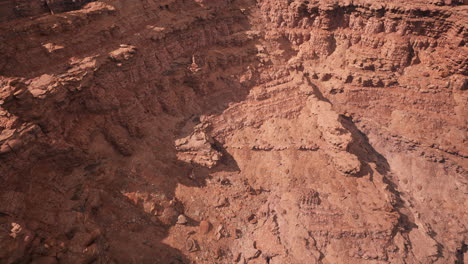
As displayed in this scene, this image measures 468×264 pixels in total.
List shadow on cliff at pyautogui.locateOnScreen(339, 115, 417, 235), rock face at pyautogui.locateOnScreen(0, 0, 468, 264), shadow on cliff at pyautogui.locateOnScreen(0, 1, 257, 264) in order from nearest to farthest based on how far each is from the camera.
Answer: shadow on cliff at pyautogui.locateOnScreen(0, 1, 257, 264), rock face at pyautogui.locateOnScreen(0, 0, 468, 264), shadow on cliff at pyautogui.locateOnScreen(339, 115, 417, 235)

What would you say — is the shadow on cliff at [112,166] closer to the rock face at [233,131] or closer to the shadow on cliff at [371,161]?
the rock face at [233,131]

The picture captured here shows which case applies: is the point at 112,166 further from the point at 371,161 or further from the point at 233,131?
the point at 371,161

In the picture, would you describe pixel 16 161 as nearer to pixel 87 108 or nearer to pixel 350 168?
pixel 87 108

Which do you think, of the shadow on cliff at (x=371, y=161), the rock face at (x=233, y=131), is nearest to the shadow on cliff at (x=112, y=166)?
the rock face at (x=233, y=131)

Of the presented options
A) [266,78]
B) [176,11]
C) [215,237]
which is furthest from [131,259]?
[176,11]

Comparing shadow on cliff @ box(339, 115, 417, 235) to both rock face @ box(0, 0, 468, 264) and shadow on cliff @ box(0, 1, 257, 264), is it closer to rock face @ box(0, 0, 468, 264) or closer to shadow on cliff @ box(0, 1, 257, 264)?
rock face @ box(0, 0, 468, 264)

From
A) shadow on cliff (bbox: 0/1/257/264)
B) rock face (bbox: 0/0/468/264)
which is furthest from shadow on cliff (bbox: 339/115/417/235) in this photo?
shadow on cliff (bbox: 0/1/257/264)
